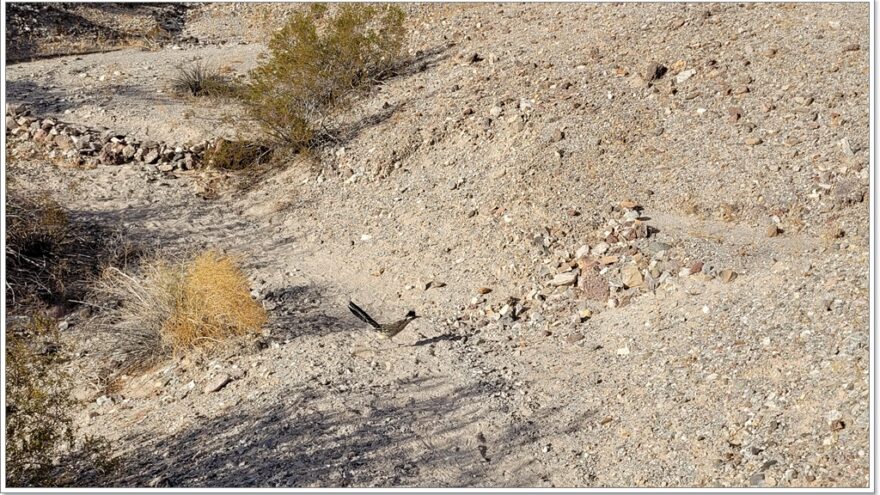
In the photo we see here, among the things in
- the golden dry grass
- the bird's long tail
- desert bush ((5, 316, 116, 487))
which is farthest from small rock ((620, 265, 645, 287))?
desert bush ((5, 316, 116, 487))

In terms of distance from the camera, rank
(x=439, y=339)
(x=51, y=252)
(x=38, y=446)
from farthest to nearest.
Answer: (x=51, y=252)
(x=439, y=339)
(x=38, y=446)

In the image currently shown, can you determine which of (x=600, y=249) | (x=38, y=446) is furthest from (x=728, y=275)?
(x=38, y=446)

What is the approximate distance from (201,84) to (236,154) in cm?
224

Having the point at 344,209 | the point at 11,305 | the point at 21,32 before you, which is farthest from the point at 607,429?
the point at 21,32

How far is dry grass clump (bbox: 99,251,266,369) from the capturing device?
23.4 ft

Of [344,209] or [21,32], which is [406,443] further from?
[21,32]

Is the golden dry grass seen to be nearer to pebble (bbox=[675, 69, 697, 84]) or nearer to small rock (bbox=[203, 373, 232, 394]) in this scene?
small rock (bbox=[203, 373, 232, 394])

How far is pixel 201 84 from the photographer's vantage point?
12766 mm

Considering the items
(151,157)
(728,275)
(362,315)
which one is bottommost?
(362,315)

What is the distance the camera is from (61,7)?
16562 mm

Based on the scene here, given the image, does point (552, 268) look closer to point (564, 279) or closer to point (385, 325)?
point (564, 279)

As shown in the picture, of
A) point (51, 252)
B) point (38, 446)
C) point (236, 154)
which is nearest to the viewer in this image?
point (38, 446)

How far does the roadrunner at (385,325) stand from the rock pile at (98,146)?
485cm

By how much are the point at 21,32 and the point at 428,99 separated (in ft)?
27.2
